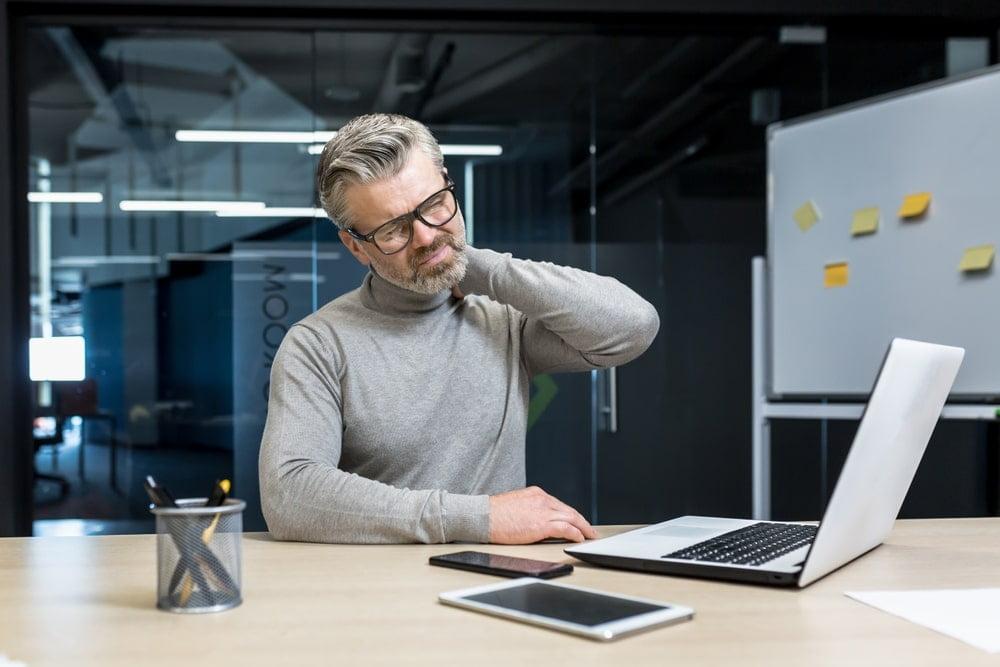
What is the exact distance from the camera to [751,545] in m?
1.19

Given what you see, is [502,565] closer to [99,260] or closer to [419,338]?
[419,338]

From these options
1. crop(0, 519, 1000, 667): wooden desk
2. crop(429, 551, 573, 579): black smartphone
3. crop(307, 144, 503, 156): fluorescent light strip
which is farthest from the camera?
crop(307, 144, 503, 156): fluorescent light strip

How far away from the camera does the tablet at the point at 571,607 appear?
2.81 feet

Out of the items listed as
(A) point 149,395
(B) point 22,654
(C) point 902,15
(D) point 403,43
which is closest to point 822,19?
(C) point 902,15

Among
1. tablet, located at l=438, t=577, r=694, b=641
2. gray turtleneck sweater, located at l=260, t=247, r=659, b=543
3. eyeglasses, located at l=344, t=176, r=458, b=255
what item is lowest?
tablet, located at l=438, t=577, r=694, b=641

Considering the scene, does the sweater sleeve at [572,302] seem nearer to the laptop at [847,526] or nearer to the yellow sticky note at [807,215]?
the laptop at [847,526]

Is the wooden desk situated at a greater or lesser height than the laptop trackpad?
lesser

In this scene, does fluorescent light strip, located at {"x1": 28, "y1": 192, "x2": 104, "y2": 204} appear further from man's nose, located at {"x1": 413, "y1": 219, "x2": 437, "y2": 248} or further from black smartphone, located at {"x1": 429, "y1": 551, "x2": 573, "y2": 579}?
black smartphone, located at {"x1": 429, "y1": 551, "x2": 573, "y2": 579}

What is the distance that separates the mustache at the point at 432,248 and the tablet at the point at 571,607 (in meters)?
0.71

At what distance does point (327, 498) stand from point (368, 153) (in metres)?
0.56

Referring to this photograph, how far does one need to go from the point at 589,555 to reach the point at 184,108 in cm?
274

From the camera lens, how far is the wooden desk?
0.81m

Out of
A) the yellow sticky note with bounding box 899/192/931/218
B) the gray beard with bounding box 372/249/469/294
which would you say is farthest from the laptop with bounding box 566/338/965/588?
the yellow sticky note with bounding box 899/192/931/218

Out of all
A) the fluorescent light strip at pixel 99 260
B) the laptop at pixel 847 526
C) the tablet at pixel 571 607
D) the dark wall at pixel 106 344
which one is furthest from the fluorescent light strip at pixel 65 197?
the tablet at pixel 571 607
